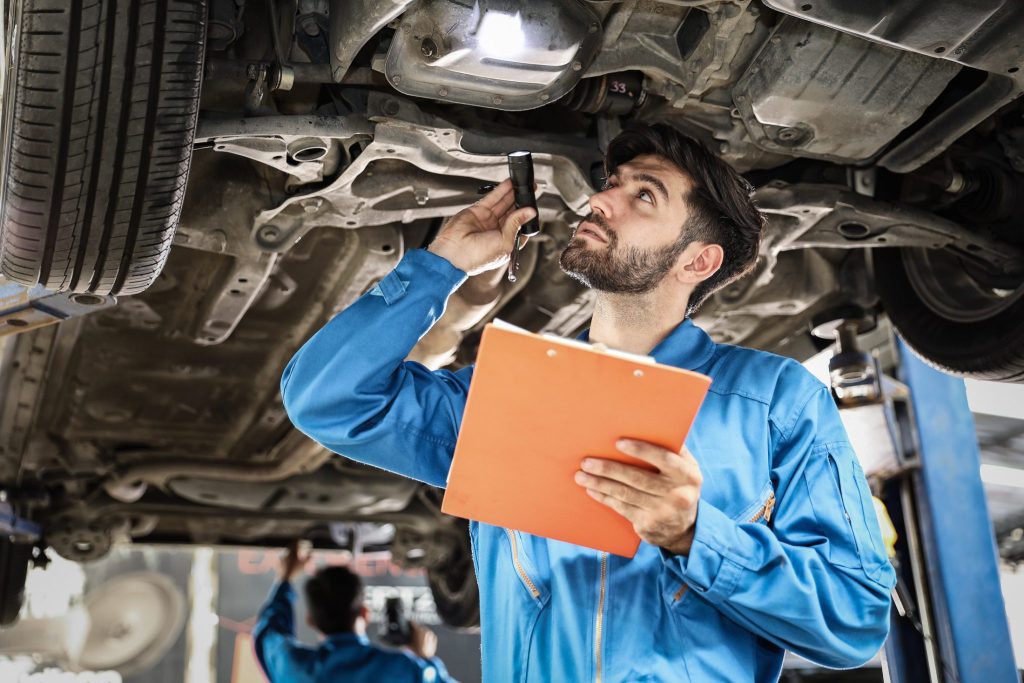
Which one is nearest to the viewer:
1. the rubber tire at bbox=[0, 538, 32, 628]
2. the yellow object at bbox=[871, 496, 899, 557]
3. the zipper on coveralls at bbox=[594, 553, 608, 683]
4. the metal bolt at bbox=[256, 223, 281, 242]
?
the zipper on coveralls at bbox=[594, 553, 608, 683]

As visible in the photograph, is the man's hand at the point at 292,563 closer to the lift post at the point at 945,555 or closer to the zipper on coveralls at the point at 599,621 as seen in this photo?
the lift post at the point at 945,555

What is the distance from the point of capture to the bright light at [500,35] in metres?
1.95

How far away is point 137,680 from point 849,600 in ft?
32.2

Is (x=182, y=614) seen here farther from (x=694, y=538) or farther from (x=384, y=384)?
(x=694, y=538)

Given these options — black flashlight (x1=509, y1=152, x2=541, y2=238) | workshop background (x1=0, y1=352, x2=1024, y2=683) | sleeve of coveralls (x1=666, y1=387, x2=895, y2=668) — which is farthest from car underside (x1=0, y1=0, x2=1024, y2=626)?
workshop background (x1=0, y1=352, x2=1024, y2=683)

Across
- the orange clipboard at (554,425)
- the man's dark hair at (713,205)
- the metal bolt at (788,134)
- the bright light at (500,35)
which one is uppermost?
the bright light at (500,35)

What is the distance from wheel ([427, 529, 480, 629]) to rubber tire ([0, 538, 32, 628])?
7.24ft

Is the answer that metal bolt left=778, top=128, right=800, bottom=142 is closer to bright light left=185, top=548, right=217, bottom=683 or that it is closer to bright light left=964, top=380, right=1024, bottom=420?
bright light left=964, top=380, right=1024, bottom=420

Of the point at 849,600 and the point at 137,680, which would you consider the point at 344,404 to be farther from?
the point at 137,680

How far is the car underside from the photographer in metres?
1.81

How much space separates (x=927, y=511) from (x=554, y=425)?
8.54ft

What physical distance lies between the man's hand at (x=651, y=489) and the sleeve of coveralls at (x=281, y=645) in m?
3.13

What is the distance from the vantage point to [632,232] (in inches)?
75.1

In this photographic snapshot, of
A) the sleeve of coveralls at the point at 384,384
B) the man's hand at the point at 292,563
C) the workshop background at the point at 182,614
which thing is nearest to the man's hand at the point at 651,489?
the sleeve of coveralls at the point at 384,384
